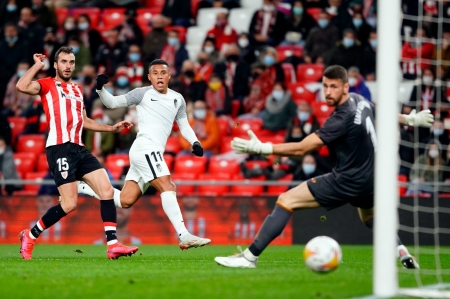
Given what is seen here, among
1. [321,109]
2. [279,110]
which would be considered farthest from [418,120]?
[321,109]

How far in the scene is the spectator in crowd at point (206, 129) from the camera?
1722 centimetres

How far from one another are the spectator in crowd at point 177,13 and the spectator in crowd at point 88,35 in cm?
188

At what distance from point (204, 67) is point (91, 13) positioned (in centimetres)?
430

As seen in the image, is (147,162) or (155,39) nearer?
(147,162)

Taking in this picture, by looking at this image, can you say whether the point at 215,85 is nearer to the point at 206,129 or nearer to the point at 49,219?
the point at 206,129

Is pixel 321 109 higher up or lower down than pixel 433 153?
higher up

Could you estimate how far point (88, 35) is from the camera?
66.7 feet

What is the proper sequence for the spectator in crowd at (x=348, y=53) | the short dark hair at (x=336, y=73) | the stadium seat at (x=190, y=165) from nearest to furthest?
the short dark hair at (x=336, y=73), the stadium seat at (x=190, y=165), the spectator in crowd at (x=348, y=53)

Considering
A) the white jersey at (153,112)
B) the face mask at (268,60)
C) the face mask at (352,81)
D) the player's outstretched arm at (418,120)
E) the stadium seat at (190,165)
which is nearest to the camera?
the player's outstretched arm at (418,120)

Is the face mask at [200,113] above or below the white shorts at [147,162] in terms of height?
above

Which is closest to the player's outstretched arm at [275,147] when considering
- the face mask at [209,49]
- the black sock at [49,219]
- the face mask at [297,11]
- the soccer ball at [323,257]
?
the soccer ball at [323,257]

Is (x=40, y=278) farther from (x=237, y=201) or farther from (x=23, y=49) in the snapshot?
(x=23, y=49)

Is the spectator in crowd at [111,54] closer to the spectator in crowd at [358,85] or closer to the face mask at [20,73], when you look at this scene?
the face mask at [20,73]

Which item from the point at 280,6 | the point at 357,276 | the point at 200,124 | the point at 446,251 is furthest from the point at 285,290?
the point at 280,6
